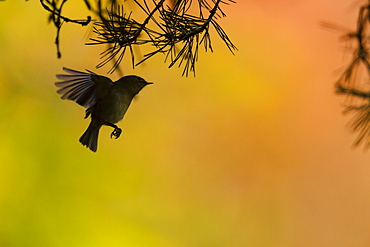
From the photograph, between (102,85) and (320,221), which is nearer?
(102,85)

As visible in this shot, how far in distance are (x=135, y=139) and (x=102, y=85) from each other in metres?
0.64

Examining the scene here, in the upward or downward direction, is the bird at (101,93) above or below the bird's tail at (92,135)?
above

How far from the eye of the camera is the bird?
0.51 metres

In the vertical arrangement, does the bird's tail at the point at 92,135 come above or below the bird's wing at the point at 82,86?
below

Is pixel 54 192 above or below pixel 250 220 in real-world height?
below

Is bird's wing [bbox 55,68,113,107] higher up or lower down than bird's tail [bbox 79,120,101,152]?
higher up

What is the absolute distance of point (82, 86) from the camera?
1.73 feet

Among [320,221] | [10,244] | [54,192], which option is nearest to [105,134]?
[54,192]

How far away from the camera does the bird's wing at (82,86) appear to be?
507mm

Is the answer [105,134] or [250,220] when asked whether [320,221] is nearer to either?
[250,220]

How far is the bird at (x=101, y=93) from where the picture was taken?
1.66ft

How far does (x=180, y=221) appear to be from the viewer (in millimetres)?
1201

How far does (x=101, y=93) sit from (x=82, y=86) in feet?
0.06

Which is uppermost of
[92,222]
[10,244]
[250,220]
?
[250,220]
